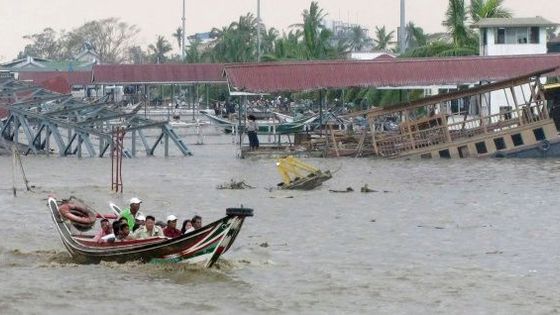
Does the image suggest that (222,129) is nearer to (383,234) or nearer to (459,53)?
(459,53)

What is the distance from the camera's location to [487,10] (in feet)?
238

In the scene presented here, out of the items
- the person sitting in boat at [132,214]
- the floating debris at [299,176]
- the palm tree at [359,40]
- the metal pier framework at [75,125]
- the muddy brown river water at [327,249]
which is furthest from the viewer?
the palm tree at [359,40]

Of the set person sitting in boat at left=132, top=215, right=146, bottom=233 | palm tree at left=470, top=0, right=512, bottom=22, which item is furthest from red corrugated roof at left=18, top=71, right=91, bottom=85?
person sitting in boat at left=132, top=215, right=146, bottom=233

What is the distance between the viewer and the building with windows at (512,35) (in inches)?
2657

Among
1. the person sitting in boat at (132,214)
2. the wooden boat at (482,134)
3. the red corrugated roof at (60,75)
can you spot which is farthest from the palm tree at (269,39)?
the person sitting in boat at (132,214)

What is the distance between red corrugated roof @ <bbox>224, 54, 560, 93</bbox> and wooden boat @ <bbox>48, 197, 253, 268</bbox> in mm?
31589

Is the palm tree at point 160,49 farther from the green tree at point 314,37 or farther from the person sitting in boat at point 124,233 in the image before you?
the person sitting in boat at point 124,233

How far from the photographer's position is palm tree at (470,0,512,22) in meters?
72.4

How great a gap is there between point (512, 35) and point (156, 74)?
924 inches

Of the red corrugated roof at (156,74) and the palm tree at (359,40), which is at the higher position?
the palm tree at (359,40)

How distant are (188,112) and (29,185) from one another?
190ft

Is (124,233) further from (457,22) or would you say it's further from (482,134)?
(457,22)

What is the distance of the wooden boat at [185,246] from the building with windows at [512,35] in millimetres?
46035

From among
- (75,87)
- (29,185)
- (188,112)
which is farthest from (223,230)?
(75,87)
